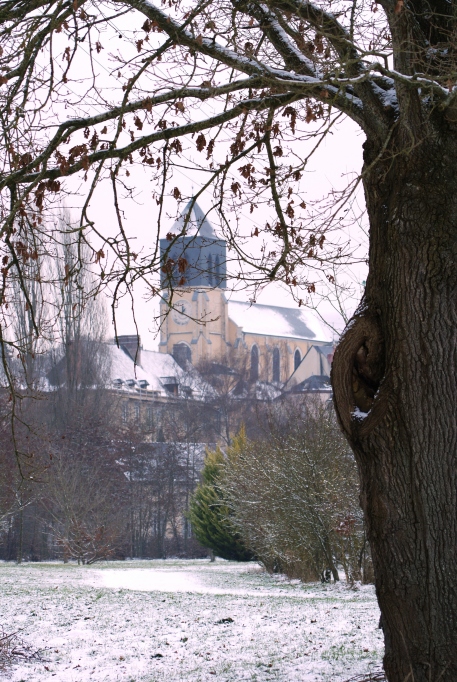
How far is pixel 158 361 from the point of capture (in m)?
86.9

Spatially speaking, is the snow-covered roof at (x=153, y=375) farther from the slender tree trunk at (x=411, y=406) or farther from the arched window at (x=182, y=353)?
the slender tree trunk at (x=411, y=406)

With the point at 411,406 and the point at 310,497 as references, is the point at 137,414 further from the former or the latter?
the point at 411,406

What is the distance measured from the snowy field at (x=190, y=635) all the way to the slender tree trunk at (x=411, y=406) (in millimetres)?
2049

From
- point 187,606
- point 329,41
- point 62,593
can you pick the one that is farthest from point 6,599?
point 329,41

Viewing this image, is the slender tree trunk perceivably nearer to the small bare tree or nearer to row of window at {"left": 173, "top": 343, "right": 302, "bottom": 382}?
the small bare tree

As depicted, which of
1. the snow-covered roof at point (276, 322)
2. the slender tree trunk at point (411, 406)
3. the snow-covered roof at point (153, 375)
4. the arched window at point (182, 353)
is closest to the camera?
the slender tree trunk at point (411, 406)

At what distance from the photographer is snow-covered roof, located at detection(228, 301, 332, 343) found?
102625 millimetres

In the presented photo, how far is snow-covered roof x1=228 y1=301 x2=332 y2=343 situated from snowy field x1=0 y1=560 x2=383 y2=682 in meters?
86.6

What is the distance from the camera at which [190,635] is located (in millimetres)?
8953

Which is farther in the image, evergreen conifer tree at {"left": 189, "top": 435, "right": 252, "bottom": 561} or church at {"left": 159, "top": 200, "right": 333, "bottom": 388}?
church at {"left": 159, "top": 200, "right": 333, "bottom": 388}

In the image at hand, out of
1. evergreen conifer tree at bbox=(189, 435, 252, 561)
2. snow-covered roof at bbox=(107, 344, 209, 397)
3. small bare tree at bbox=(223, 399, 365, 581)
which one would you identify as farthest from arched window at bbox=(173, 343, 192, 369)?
small bare tree at bbox=(223, 399, 365, 581)

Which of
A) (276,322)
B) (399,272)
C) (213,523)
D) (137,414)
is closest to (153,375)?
(137,414)

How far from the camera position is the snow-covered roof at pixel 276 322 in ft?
337

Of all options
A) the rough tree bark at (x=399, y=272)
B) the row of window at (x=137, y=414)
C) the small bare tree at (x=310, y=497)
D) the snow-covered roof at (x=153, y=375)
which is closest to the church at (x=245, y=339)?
the snow-covered roof at (x=153, y=375)
